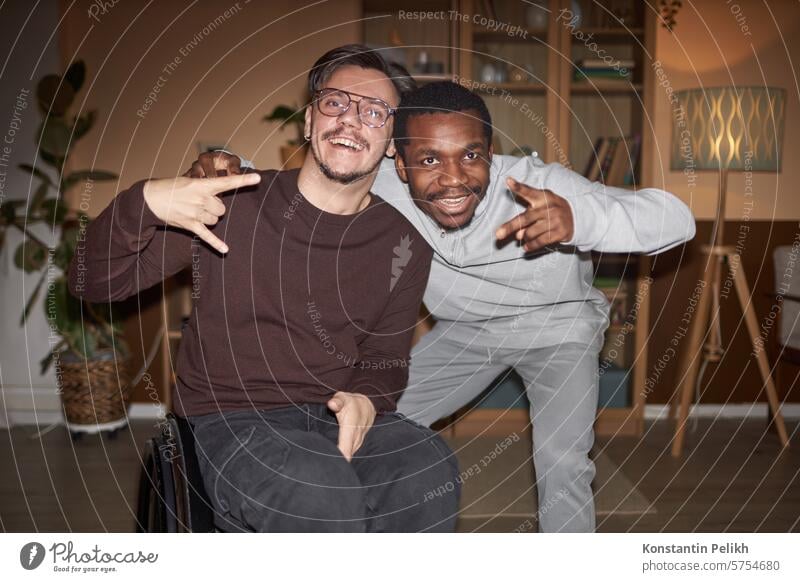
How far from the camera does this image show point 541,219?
1.56 meters

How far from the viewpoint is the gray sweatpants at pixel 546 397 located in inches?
70.6

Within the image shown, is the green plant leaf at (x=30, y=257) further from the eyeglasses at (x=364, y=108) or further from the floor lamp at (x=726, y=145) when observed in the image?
the floor lamp at (x=726, y=145)

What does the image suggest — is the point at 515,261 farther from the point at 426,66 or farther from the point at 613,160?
the point at 426,66

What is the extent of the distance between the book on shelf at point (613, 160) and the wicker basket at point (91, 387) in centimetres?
197

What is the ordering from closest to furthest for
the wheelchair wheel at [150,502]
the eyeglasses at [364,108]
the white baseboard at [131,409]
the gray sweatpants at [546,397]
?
the wheelchair wheel at [150,502] < the eyeglasses at [364,108] < the gray sweatpants at [546,397] < the white baseboard at [131,409]

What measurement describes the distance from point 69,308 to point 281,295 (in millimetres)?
1948

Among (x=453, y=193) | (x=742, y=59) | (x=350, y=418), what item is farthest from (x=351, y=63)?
(x=742, y=59)

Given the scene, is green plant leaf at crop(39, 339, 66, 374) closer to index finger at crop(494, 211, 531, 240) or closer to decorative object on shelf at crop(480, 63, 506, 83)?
decorative object on shelf at crop(480, 63, 506, 83)

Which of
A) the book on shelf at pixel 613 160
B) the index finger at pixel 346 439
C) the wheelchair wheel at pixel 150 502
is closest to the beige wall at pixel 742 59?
the book on shelf at pixel 613 160

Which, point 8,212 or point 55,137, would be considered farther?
point 8,212

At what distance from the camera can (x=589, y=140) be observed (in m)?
3.28

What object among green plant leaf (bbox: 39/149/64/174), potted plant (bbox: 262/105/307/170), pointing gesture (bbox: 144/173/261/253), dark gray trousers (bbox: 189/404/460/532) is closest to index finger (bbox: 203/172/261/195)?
pointing gesture (bbox: 144/173/261/253)

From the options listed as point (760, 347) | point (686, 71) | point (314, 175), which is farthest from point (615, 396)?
point (314, 175)

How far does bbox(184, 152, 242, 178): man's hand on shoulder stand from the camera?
1.67 m
